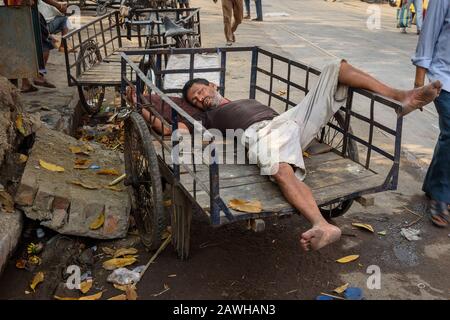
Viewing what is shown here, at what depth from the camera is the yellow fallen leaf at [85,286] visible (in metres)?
3.17

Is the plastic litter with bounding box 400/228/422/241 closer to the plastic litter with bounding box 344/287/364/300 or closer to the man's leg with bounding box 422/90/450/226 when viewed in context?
the man's leg with bounding box 422/90/450/226

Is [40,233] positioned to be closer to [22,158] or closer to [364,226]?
[22,158]

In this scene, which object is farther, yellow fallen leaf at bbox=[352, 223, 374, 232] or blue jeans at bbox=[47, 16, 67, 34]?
blue jeans at bbox=[47, 16, 67, 34]

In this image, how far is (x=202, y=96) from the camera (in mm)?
4020

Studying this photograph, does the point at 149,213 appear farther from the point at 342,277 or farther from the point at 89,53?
the point at 89,53

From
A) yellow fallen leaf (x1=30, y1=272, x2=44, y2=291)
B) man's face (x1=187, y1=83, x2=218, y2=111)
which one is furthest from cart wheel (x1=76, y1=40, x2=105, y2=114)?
yellow fallen leaf (x1=30, y1=272, x2=44, y2=291)

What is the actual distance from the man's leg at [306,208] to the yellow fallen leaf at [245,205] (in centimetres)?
21

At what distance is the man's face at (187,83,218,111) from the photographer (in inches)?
158

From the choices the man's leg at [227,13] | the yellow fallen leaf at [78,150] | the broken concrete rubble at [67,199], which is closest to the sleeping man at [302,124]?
the broken concrete rubble at [67,199]

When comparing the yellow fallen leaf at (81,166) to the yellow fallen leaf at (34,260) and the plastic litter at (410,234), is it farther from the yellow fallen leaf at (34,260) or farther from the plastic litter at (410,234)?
the plastic litter at (410,234)

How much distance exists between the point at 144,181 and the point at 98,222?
1.46ft

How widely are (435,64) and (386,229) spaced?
1.35 meters

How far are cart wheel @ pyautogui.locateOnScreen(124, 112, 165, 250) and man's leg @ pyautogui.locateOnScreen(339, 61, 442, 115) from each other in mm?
1374

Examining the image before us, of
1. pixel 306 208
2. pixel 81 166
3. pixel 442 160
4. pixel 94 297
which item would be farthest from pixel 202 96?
pixel 442 160
